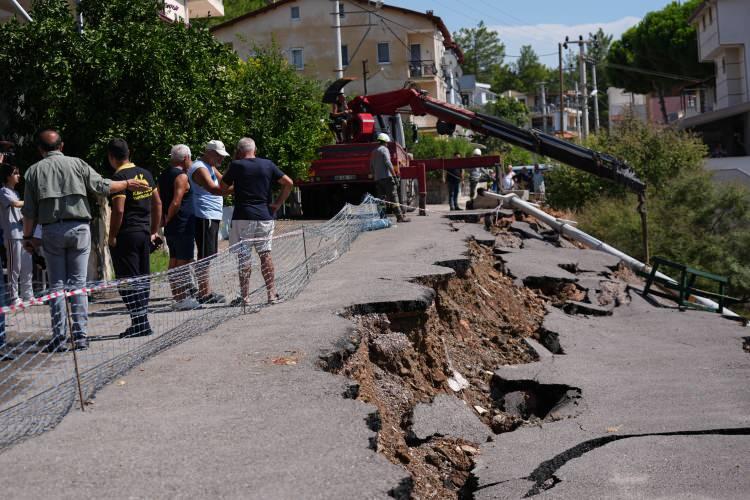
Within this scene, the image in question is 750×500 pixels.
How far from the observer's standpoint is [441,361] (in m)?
10.5

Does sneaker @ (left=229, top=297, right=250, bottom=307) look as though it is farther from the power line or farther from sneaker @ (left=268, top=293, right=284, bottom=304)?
the power line

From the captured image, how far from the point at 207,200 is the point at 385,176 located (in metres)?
9.69

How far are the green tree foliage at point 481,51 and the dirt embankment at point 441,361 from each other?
401 ft

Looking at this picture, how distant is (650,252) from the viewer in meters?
24.2

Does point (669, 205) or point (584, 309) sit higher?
point (669, 205)

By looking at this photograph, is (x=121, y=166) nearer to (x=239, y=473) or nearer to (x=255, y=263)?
(x=255, y=263)

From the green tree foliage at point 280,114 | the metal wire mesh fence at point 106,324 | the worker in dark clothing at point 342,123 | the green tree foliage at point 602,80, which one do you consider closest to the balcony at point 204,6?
the worker in dark clothing at point 342,123

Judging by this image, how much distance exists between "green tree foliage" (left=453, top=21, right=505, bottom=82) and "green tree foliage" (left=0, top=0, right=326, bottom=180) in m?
124

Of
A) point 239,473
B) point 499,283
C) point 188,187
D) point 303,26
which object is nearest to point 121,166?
point 188,187

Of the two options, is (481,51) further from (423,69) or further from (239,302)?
(239,302)

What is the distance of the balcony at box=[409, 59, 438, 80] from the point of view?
63.0 meters

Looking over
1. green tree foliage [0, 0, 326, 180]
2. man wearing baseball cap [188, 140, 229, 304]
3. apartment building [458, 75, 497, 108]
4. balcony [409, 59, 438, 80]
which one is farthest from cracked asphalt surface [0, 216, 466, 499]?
apartment building [458, 75, 497, 108]

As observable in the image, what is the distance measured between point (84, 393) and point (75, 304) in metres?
1.74

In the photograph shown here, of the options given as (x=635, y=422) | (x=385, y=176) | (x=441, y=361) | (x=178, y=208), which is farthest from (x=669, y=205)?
(x=635, y=422)
